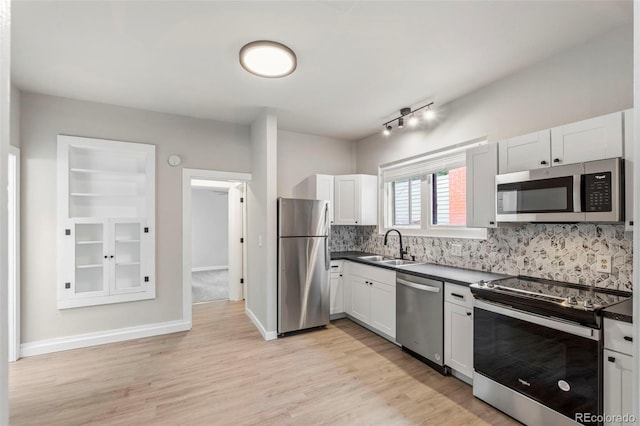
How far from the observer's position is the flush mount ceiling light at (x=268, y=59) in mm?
2277

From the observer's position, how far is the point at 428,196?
12.4 feet

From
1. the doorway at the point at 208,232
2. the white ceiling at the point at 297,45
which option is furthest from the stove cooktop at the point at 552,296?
the doorway at the point at 208,232

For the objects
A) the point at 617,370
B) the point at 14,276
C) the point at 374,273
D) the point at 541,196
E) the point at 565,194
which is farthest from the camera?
the point at 374,273

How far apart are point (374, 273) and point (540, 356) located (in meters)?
1.85

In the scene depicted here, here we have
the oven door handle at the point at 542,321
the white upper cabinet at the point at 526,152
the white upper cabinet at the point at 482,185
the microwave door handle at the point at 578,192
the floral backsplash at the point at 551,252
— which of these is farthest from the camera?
the white upper cabinet at the point at 482,185

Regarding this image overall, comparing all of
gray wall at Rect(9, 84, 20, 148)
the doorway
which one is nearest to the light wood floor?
gray wall at Rect(9, 84, 20, 148)

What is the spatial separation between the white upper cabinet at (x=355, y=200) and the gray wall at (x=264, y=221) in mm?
1180

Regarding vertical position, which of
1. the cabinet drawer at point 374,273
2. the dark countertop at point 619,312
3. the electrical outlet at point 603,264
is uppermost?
the electrical outlet at point 603,264

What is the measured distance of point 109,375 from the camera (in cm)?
275

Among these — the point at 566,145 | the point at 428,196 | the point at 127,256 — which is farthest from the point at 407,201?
the point at 127,256

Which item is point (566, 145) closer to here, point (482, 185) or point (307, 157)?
point (482, 185)

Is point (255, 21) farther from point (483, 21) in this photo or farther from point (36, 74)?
point (36, 74)

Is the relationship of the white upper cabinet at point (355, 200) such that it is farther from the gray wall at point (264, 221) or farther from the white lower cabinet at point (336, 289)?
the gray wall at point (264, 221)

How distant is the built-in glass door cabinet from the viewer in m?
3.31
